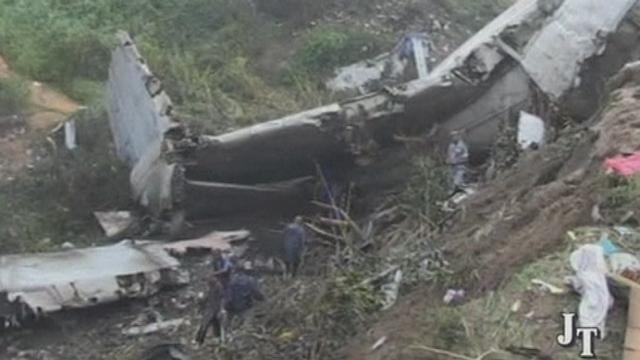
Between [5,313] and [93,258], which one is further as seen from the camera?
[93,258]

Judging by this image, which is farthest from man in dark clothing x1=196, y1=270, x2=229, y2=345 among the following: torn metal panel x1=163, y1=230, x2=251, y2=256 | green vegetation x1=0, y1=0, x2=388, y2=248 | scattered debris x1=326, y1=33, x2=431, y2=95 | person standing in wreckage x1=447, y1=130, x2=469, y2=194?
scattered debris x1=326, y1=33, x2=431, y2=95

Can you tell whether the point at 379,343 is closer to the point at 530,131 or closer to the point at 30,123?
the point at 530,131

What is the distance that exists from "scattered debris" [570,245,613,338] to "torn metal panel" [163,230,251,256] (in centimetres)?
451

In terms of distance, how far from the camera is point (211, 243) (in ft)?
31.2

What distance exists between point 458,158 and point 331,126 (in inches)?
45.5

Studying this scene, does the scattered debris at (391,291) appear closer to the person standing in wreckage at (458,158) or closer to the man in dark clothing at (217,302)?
the man in dark clothing at (217,302)

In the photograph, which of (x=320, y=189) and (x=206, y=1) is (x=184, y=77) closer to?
(x=206, y=1)

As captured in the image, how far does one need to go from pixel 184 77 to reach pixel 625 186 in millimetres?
7463

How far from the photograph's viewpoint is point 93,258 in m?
9.02

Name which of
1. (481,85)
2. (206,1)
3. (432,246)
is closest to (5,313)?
(432,246)

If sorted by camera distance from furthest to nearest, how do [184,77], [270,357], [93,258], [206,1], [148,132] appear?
[206,1] → [184,77] → [148,132] → [93,258] → [270,357]

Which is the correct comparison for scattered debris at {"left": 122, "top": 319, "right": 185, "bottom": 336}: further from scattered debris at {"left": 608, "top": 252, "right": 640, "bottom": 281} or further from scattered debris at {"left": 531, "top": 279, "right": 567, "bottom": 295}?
scattered debris at {"left": 608, "top": 252, "right": 640, "bottom": 281}

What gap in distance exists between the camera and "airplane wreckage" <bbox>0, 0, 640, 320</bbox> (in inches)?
363

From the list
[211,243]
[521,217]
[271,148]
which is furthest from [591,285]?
[271,148]
